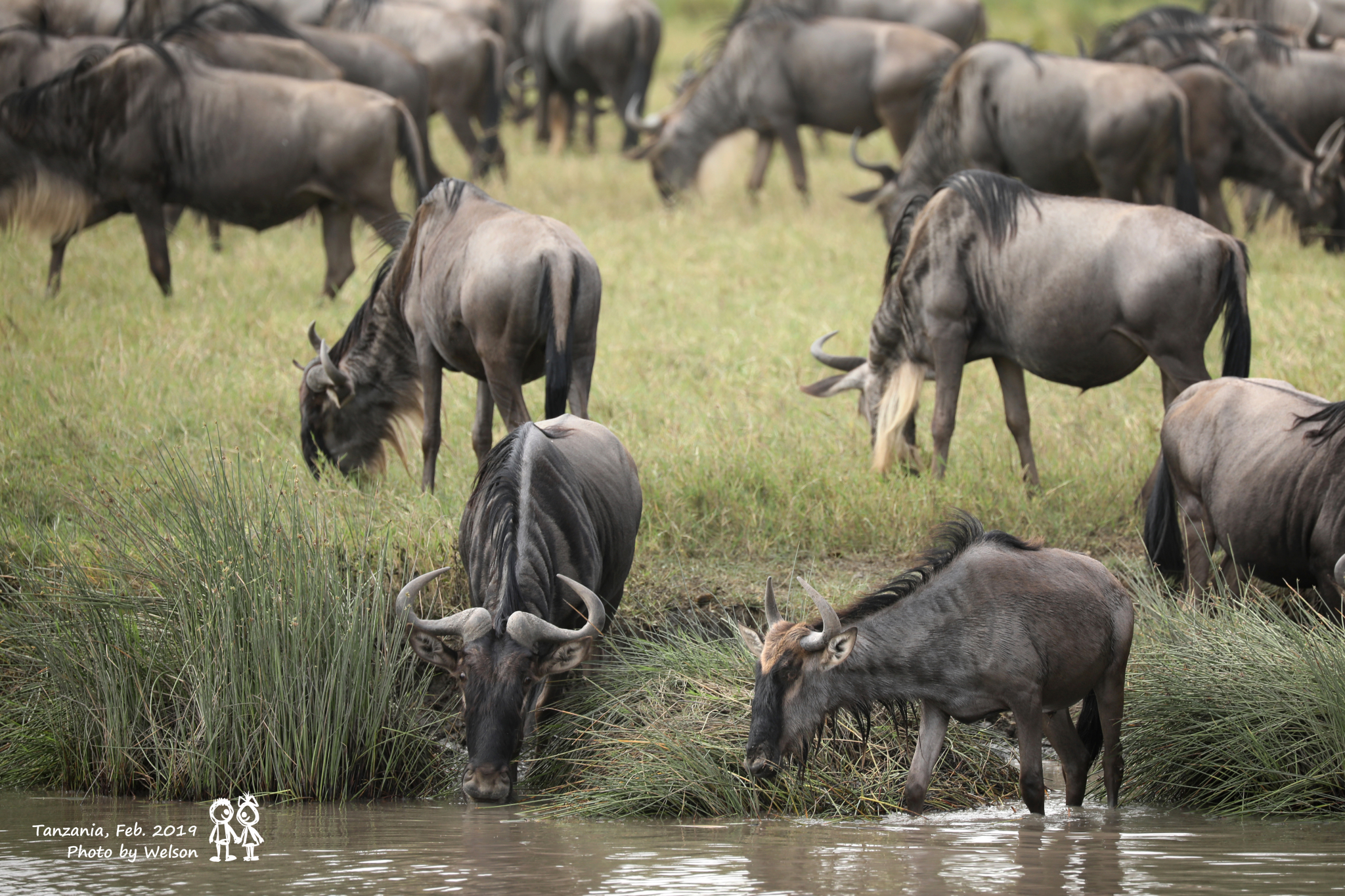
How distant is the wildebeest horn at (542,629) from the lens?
476 centimetres

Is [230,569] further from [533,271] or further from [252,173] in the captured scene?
[252,173]

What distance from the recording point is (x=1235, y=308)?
21.8 feet

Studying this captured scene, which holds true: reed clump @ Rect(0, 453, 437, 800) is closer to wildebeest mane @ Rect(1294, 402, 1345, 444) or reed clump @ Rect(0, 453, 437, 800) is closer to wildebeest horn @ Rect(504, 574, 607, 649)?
wildebeest horn @ Rect(504, 574, 607, 649)

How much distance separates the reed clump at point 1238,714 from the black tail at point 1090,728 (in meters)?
0.13

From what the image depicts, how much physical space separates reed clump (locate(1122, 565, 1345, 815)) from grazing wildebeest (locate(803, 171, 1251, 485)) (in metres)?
1.79

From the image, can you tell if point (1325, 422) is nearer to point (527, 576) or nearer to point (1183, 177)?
point (527, 576)

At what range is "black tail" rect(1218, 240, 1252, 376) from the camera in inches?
261

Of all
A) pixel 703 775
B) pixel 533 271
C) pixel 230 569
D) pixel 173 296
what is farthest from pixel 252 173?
pixel 703 775

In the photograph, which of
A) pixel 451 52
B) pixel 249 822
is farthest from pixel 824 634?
pixel 451 52

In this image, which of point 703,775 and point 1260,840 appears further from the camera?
point 703,775

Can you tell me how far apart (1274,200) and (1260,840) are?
10264mm

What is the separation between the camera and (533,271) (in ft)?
21.2

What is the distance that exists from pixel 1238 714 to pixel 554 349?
309cm

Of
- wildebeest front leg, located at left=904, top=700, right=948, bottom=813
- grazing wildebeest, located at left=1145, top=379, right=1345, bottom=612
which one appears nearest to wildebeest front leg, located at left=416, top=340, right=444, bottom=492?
wildebeest front leg, located at left=904, top=700, right=948, bottom=813
